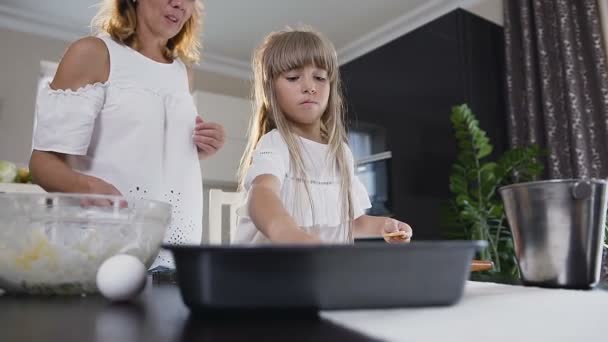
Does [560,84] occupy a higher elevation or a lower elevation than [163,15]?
higher

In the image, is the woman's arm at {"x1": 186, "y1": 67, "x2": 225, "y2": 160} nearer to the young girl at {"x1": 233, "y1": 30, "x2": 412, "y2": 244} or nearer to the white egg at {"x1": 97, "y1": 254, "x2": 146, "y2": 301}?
the young girl at {"x1": 233, "y1": 30, "x2": 412, "y2": 244}

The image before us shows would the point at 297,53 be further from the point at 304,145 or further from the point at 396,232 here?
the point at 396,232

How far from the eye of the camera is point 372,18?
325 centimetres

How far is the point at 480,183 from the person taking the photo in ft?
6.97

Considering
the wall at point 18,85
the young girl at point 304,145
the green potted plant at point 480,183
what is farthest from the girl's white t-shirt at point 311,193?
the wall at point 18,85

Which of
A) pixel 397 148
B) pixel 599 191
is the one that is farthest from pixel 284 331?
pixel 397 148

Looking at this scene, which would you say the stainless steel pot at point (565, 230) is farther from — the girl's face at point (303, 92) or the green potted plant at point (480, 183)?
A: the green potted plant at point (480, 183)

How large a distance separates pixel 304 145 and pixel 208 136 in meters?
0.20

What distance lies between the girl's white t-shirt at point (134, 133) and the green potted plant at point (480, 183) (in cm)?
141

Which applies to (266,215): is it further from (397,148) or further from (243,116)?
(243,116)

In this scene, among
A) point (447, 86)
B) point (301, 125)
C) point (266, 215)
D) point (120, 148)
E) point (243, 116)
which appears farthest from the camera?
point (243, 116)

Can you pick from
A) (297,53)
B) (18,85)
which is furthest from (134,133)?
(18,85)

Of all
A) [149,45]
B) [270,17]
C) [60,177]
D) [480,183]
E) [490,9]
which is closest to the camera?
[60,177]

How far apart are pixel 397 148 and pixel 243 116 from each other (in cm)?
161
